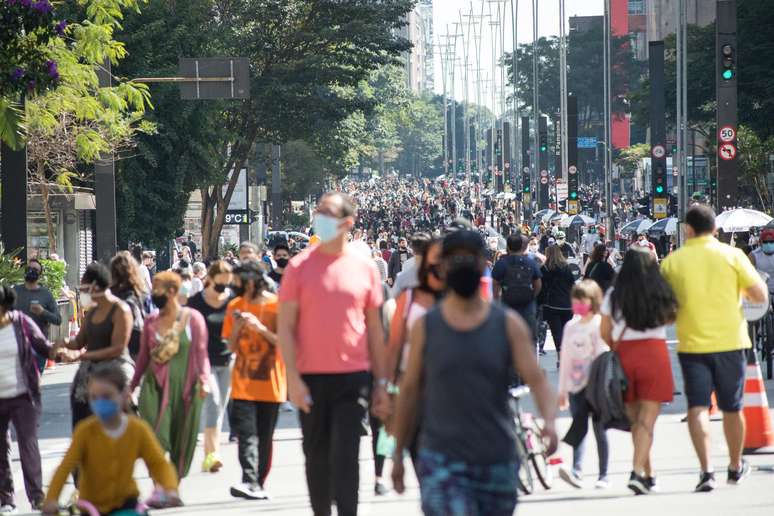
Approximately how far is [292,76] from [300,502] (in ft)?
111

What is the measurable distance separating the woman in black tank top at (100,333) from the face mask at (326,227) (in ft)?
8.40

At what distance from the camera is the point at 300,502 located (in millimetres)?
11203

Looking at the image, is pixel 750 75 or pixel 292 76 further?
pixel 750 75

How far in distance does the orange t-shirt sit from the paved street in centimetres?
69

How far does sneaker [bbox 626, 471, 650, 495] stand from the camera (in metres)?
10.9

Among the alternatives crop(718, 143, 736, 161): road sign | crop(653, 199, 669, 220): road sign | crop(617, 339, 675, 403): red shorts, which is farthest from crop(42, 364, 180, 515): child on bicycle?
crop(653, 199, 669, 220): road sign

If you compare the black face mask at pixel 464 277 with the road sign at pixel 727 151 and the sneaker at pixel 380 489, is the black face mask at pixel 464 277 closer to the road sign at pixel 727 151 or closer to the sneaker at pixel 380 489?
the sneaker at pixel 380 489

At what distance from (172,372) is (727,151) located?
65.9 feet

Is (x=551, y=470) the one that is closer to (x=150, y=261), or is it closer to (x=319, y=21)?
(x=150, y=261)

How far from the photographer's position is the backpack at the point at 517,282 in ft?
59.1

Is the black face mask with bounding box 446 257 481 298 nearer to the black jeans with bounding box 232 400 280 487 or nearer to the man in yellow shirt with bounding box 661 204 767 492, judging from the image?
the man in yellow shirt with bounding box 661 204 767 492

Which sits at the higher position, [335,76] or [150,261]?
[335,76]

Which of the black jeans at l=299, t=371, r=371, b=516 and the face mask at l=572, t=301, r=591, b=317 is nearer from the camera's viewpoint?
the black jeans at l=299, t=371, r=371, b=516

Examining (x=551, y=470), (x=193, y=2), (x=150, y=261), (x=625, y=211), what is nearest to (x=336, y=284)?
(x=551, y=470)
